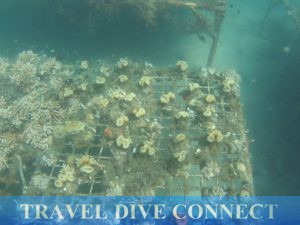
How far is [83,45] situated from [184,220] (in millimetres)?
7056

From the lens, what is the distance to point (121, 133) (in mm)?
5965

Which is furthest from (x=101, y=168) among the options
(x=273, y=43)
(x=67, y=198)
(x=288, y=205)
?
(x=273, y=43)

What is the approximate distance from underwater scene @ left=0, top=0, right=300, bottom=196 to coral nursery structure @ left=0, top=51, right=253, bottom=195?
18mm

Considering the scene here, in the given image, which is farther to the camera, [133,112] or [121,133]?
[133,112]

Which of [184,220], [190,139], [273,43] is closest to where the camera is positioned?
[184,220]

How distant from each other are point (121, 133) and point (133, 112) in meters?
0.44

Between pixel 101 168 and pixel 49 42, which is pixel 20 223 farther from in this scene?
pixel 49 42

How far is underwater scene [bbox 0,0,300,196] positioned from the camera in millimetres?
5578

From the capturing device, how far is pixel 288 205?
705 centimetres

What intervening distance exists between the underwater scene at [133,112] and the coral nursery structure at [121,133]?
0.06 feet

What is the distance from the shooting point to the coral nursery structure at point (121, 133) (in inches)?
217

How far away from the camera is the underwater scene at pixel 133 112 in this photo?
5578mm

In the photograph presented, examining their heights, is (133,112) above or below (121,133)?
above

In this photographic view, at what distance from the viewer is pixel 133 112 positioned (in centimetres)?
609
